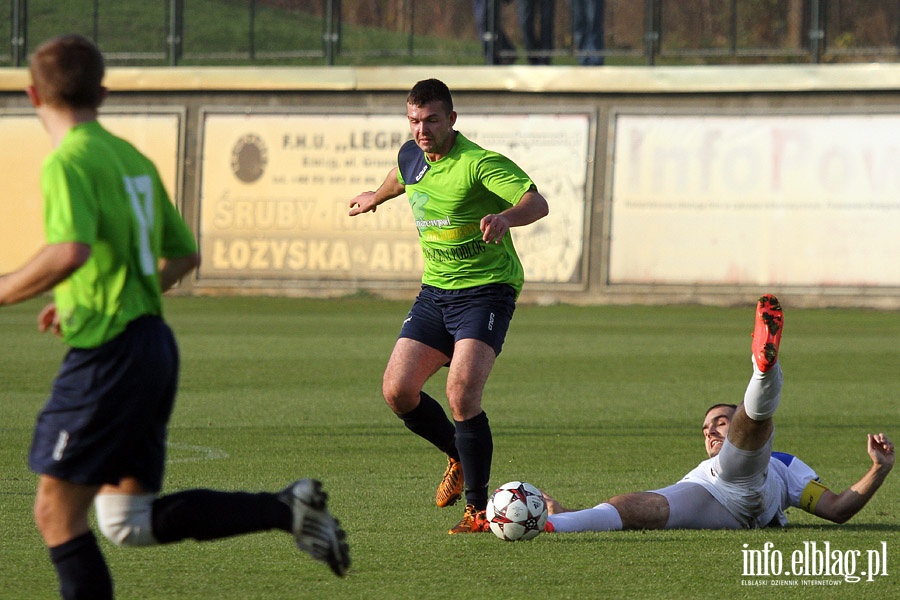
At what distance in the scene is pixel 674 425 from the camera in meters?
10.2

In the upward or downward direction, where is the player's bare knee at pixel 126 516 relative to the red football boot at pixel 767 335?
downward

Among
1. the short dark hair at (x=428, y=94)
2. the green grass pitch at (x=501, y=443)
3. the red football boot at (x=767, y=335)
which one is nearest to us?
the green grass pitch at (x=501, y=443)

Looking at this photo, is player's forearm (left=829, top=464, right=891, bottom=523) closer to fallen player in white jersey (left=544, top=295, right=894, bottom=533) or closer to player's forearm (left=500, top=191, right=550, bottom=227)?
fallen player in white jersey (left=544, top=295, right=894, bottom=533)

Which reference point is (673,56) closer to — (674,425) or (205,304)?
(205,304)

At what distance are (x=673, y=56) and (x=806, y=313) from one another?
5342 millimetres

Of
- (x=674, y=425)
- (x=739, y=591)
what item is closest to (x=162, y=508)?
(x=739, y=591)

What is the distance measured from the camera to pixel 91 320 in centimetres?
397

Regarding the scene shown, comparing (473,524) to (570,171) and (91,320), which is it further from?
(570,171)

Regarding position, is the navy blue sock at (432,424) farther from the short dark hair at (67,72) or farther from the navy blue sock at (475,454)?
the short dark hair at (67,72)

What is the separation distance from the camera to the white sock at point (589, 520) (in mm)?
6281

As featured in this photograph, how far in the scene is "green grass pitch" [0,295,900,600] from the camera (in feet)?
17.7

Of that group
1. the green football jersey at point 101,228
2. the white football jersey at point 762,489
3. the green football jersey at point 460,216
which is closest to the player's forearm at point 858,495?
the white football jersey at point 762,489

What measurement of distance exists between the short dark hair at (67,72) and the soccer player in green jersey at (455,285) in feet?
9.21

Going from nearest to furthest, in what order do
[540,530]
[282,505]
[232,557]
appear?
1. [282,505]
2. [232,557]
3. [540,530]
